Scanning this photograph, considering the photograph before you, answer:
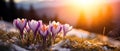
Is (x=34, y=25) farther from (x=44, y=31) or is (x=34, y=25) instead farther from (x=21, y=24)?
(x=21, y=24)

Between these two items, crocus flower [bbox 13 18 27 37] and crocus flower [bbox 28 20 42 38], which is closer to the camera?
crocus flower [bbox 28 20 42 38]

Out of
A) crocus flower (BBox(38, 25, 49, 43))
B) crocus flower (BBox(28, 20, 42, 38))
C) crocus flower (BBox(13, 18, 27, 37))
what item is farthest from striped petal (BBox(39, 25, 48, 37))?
crocus flower (BBox(13, 18, 27, 37))

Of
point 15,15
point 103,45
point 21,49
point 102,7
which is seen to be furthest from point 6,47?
point 15,15

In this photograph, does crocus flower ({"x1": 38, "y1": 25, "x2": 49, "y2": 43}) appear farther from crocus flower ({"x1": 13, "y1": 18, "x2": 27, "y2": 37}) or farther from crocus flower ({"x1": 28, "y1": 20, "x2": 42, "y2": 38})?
crocus flower ({"x1": 13, "y1": 18, "x2": 27, "y2": 37})

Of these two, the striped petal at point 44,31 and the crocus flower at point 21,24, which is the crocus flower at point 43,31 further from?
the crocus flower at point 21,24

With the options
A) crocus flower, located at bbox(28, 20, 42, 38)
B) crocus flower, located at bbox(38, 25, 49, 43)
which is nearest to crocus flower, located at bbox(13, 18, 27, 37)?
crocus flower, located at bbox(28, 20, 42, 38)

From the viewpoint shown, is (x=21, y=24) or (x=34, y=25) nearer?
(x=34, y=25)

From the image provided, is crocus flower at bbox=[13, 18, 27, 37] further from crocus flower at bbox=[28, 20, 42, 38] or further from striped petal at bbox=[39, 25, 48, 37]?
striped petal at bbox=[39, 25, 48, 37]

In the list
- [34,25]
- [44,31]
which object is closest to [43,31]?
[44,31]

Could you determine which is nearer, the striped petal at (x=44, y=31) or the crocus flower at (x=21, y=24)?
the striped petal at (x=44, y=31)

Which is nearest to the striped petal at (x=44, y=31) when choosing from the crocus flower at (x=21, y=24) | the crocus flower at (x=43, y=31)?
the crocus flower at (x=43, y=31)

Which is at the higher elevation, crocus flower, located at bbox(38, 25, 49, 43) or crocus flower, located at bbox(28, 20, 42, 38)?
crocus flower, located at bbox(28, 20, 42, 38)

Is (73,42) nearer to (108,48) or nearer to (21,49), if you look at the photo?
(108,48)
